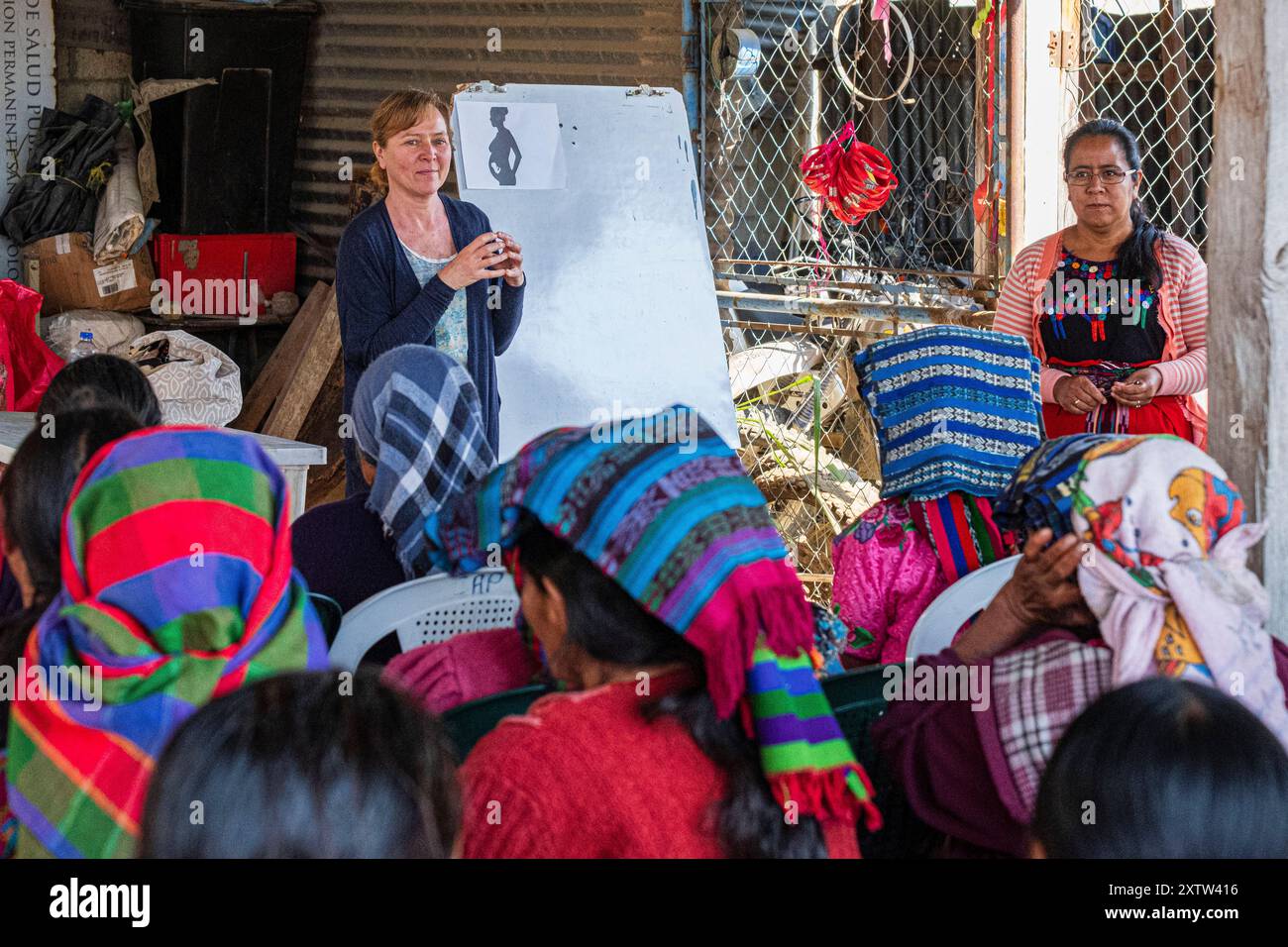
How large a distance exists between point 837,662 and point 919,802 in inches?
20.6

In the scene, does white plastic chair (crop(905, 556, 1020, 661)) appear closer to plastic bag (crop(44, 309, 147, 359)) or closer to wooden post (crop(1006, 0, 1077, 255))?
wooden post (crop(1006, 0, 1077, 255))

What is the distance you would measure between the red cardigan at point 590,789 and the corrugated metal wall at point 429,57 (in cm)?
475

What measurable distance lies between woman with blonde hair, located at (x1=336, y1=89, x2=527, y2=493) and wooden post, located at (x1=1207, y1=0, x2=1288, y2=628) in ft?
5.97

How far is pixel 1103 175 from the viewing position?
3574mm

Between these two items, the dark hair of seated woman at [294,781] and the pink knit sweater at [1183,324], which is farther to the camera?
the pink knit sweater at [1183,324]

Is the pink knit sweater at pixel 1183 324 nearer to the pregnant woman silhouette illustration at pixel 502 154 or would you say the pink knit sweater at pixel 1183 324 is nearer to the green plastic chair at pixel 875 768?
the green plastic chair at pixel 875 768

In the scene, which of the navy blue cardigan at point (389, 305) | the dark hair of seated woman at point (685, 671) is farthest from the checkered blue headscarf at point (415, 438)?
the dark hair of seated woman at point (685, 671)

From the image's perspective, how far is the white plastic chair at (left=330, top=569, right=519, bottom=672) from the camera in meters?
2.34

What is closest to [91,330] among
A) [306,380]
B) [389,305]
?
[306,380]

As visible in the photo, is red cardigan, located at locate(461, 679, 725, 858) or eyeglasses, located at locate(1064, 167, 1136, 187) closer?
red cardigan, located at locate(461, 679, 725, 858)

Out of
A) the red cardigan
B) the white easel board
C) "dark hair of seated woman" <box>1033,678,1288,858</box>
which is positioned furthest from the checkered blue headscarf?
the white easel board

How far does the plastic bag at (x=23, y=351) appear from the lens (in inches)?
203

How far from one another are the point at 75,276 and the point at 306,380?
1120 mm

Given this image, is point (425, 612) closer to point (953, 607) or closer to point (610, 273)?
point (953, 607)
